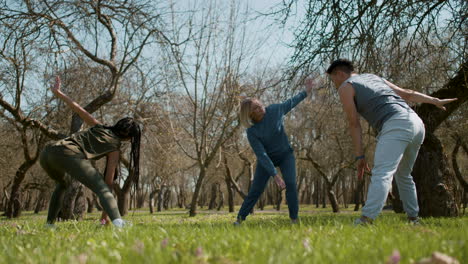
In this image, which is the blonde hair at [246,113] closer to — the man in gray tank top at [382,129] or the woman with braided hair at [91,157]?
the man in gray tank top at [382,129]

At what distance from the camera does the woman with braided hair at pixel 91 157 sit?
13.9 ft

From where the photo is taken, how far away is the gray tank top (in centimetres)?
394

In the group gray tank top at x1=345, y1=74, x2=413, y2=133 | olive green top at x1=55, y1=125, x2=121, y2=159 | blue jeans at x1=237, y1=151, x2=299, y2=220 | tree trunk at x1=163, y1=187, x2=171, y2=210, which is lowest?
tree trunk at x1=163, y1=187, x2=171, y2=210

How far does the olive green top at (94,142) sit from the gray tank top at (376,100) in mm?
2991

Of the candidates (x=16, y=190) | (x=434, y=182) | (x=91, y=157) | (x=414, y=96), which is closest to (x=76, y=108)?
(x=91, y=157)

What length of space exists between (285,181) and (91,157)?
8.40 ft

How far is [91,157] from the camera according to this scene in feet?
14.6

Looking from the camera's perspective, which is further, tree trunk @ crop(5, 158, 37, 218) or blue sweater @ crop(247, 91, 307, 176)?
tree trunk @ crop(5, 158, 37, 218)

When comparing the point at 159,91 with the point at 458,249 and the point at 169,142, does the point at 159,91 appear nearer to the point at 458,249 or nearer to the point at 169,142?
the point at 169,142

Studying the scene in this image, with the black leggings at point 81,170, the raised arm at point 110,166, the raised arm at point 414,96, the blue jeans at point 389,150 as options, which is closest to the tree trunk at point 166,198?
the raised arm at point 110,166

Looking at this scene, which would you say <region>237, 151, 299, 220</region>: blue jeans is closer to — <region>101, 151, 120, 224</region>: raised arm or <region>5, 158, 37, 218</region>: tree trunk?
<region>101, 151, 120, 224</region>: raised arm

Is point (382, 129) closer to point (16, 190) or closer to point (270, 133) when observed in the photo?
point (270, 133)

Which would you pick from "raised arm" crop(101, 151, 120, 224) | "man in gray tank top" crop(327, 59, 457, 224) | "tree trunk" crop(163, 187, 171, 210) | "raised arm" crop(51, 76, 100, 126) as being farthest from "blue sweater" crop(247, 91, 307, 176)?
"tree trunk" crop(163, 187, 171, 210)

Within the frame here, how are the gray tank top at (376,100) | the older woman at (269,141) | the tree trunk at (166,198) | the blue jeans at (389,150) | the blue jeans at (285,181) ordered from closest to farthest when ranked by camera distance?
the blue jeans at (389,150) < the gray tank top at (376,100) < the older woman at (269,141) < the blue jeans at (285,181) < the tree trunk at (166,198)
